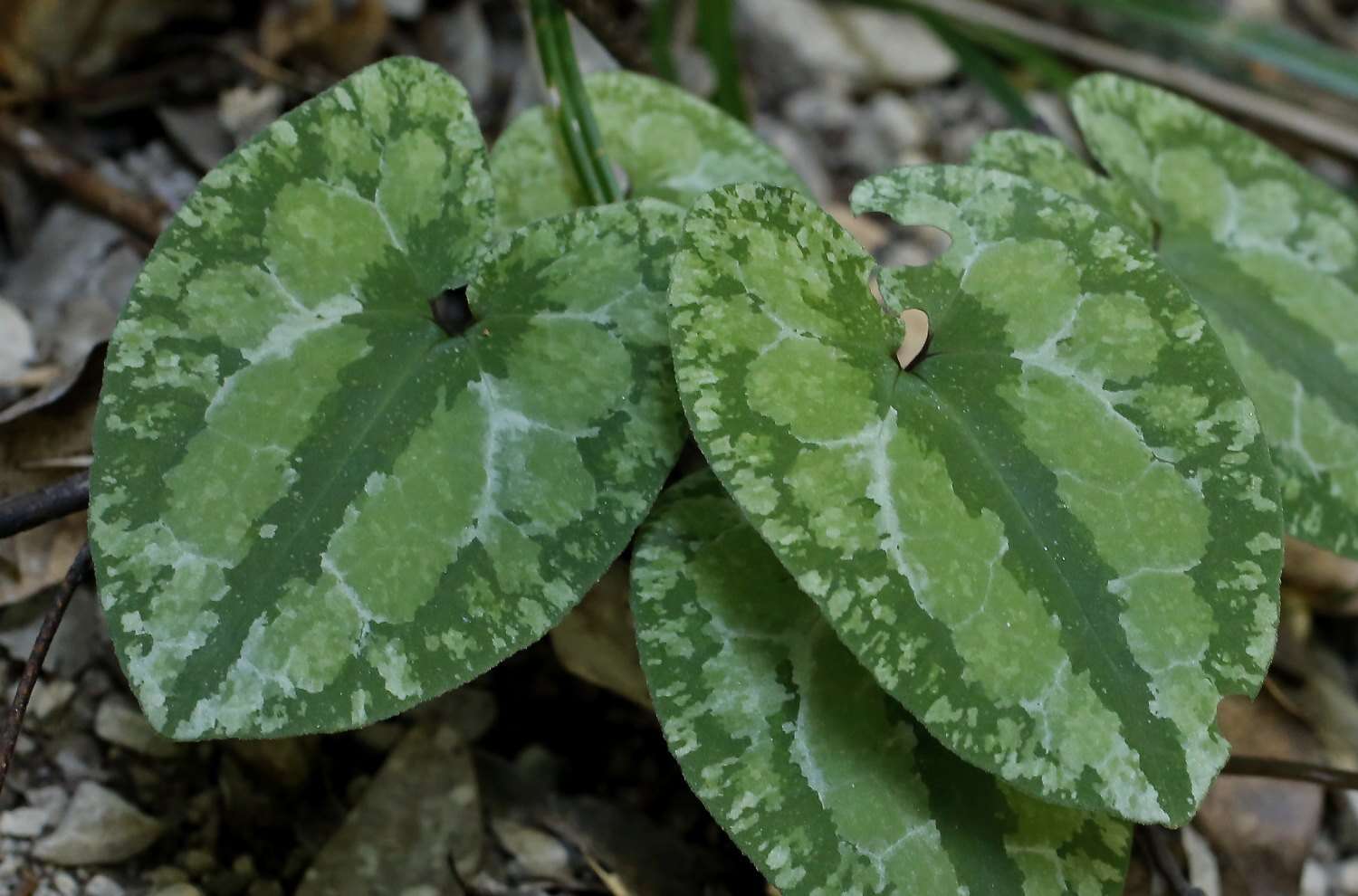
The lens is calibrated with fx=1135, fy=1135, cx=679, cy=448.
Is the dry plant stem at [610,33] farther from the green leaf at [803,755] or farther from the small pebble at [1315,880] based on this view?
the small pebble at [1315,880]

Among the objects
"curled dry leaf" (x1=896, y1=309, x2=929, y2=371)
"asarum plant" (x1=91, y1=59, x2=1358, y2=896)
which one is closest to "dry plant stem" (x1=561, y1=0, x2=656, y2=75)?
"asarum plant" (x1=91, y1=59, x2=1358, y2=896)

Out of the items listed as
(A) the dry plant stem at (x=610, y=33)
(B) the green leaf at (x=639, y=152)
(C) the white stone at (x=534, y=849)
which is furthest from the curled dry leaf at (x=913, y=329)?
(C) the white stone at (x=534, y=849)

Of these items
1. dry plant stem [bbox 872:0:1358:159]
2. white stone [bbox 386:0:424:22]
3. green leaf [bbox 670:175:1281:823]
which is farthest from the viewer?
dry plant stem [bbox 872:0:1358:159]

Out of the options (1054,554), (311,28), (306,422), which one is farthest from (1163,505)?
(311,28)

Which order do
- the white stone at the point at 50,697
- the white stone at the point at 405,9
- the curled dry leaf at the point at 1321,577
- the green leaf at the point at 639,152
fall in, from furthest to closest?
the white stone at the point at 405,9
the curled dry leaf at the point at 1321,577
the green leaf at the point at 639,152
the white stone at the point at 50,697

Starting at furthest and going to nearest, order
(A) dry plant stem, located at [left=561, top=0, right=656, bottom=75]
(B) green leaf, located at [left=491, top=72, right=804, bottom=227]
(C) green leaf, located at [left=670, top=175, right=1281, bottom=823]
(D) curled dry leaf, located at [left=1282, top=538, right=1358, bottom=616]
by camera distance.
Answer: (D) curled dry leaf, located at [left=1282, top=538, right=1358, bottom=616]
(A) dry plant stem, located at [left=561, top=0, right=656, bottom=75]
(B) green leaf, located at [left=491, top=72, right=804, bottom=227]
(C) green leaf, located at [left=670, top=175, right=1281, bottom=823]

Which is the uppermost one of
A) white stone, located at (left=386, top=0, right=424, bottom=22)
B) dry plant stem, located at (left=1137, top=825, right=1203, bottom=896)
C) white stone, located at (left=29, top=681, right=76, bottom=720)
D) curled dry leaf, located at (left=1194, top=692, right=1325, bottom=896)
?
white stone, located at (left=386, top=0, right=424, bottom=22)

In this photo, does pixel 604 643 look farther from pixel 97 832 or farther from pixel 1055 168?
pixel 1055 168

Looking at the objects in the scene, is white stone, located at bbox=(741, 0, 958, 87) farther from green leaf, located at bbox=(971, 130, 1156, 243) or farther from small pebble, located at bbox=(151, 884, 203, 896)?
small pebble, located at bbox=(151, 884, 203, 896)
